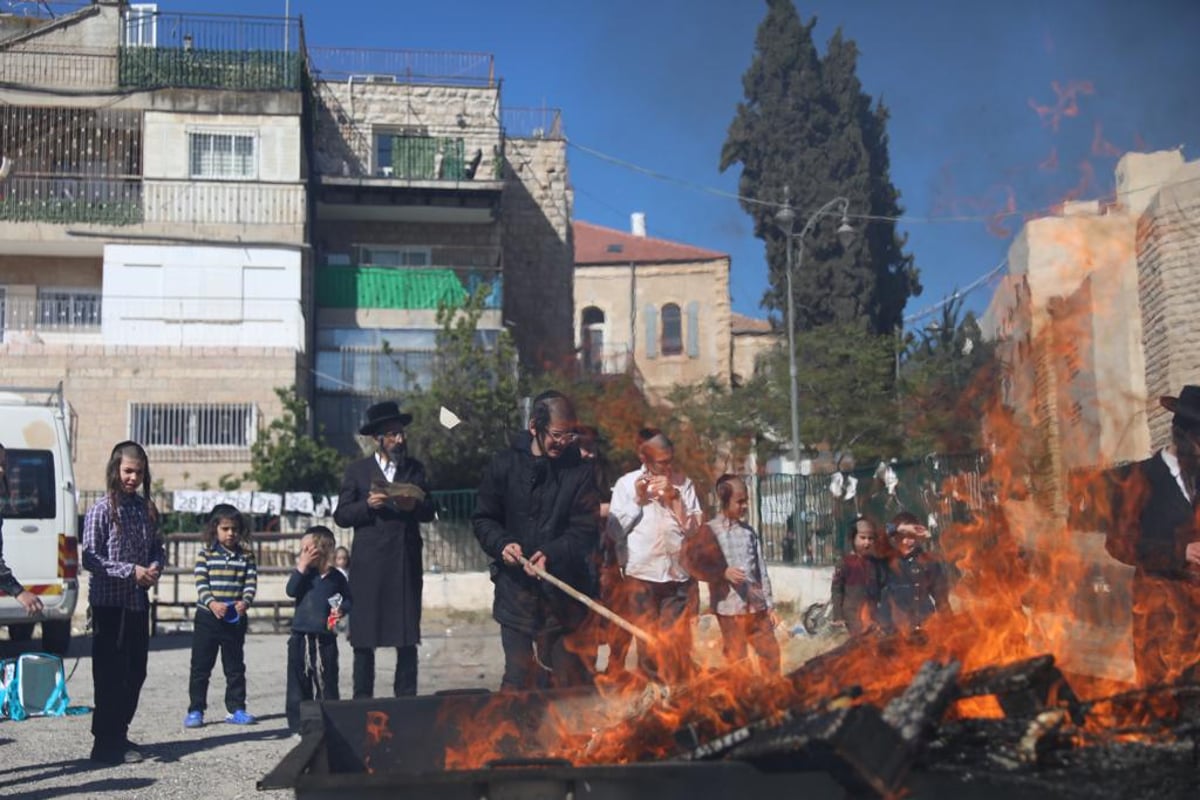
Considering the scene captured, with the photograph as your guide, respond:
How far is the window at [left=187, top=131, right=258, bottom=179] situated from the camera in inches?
1161

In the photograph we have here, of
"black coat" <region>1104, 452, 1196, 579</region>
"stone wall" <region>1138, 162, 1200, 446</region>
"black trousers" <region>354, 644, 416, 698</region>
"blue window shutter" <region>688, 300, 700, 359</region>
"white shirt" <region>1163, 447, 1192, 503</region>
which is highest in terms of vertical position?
"blue window shutter" <region>688, 300, 700, 359</region>

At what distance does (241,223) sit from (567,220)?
10351 mm

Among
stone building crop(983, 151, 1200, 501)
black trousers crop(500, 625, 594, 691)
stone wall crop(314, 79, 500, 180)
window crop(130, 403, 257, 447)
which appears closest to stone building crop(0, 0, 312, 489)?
window crop(130, 403, 257, 447)

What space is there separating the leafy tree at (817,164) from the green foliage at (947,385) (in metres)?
11.4

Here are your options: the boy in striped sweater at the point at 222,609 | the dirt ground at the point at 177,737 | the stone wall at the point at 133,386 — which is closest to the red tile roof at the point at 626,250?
the stone wall at the point at 133,386

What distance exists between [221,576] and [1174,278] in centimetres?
1438

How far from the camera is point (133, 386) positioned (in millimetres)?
27297

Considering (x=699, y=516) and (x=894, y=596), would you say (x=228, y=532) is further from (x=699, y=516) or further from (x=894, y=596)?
(x=894, y=596)

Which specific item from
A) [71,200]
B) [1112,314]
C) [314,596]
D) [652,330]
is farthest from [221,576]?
[652,330]

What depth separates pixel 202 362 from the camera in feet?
90.5

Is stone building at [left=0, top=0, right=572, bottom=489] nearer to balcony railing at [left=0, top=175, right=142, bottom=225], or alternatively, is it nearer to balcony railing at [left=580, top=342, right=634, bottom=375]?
balcony railing at [left=0, top=175, right=142, bottom=225]

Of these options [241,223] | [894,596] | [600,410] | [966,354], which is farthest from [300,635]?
[241,223]

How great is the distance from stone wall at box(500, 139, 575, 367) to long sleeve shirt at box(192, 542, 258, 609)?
87.1 ft

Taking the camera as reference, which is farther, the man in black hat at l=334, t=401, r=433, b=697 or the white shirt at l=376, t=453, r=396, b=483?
the white shirt at l=376, t=453, r=396, b=483
